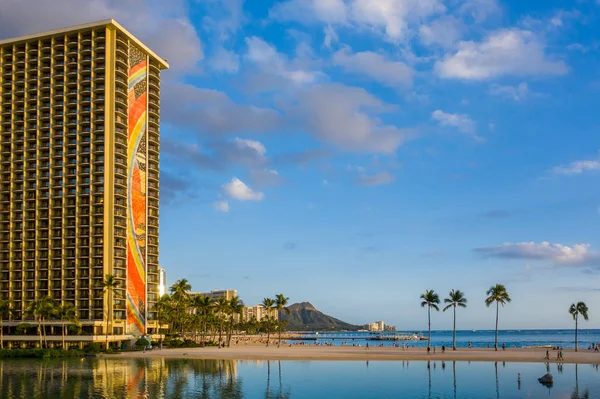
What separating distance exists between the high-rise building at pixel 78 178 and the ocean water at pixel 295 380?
162 ft

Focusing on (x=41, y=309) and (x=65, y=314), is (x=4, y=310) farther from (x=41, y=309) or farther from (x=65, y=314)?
(x=41, y=309)

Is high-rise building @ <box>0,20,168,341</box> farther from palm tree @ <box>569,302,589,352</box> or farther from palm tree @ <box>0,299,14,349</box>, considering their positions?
palm tree @ <box>569,302,589,352</box>

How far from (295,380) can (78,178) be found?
97.4 m

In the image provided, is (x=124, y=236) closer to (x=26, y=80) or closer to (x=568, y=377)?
(x=26, y=80)

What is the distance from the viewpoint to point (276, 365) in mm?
91062

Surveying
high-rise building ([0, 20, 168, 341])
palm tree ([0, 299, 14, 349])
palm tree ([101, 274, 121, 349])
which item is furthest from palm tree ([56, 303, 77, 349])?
palm tree ([0, 299, 14, 349])

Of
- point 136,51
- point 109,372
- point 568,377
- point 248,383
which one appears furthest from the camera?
A: point 136,51

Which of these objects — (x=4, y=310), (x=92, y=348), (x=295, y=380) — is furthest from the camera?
(x=4, y=310)

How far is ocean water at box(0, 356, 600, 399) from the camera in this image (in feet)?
194

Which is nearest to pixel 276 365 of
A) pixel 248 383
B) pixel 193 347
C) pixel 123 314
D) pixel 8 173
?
pixel 248 383

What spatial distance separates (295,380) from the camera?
71.1 m

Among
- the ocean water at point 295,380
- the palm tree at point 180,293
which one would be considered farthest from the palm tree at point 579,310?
the palm tree at point 180,293

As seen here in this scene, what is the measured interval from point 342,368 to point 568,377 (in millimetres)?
30668

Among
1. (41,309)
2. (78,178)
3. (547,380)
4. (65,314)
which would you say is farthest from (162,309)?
(547,380)
